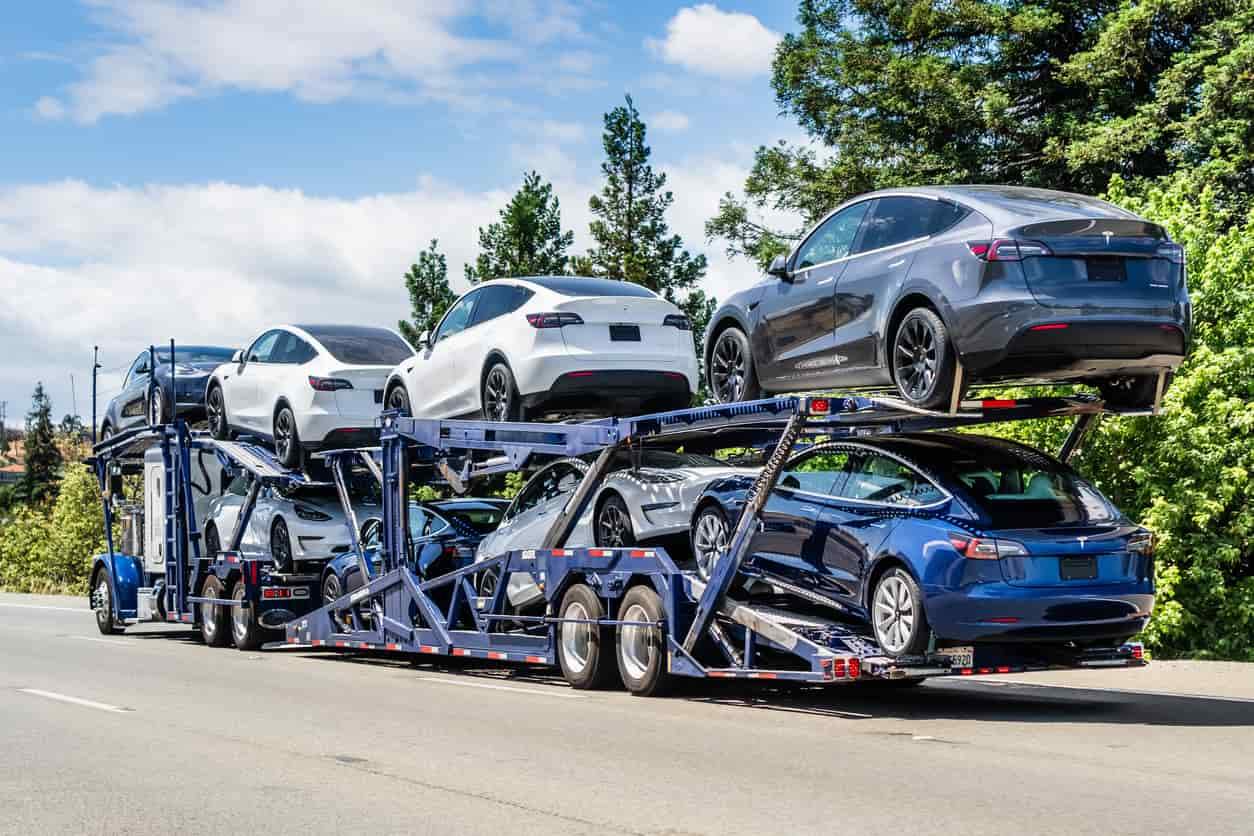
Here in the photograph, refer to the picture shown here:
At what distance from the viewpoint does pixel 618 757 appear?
8.45 meters

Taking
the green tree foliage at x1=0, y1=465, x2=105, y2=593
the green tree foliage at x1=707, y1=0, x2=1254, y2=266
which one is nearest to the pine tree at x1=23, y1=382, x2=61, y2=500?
the green tree foliage at x1=0, y1=465, x2=105, y2=593

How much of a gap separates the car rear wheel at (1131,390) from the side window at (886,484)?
5.36 ft

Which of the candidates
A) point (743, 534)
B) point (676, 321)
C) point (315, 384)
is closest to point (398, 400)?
point (315, 384)

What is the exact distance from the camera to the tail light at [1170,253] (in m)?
9.66

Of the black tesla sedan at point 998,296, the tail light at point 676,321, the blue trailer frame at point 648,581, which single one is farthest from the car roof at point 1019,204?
the tail light at point 676,321

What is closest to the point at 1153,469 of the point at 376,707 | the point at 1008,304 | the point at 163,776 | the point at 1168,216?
the point at 1168,216

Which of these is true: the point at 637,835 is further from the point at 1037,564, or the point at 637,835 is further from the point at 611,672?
the point at 611,672

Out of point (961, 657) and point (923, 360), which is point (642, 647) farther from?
point (923, 360)

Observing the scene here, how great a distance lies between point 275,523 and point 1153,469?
10.5 meters

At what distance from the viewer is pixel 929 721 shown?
406 inches

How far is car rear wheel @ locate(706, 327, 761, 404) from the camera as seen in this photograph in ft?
39.2

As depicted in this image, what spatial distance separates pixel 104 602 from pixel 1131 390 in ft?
54.7

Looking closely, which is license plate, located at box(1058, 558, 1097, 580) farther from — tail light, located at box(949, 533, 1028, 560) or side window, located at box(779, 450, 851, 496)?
side window, located at box(779, 450, 851, 496)

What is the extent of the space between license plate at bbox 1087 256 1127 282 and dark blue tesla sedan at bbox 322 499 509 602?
7.40m
